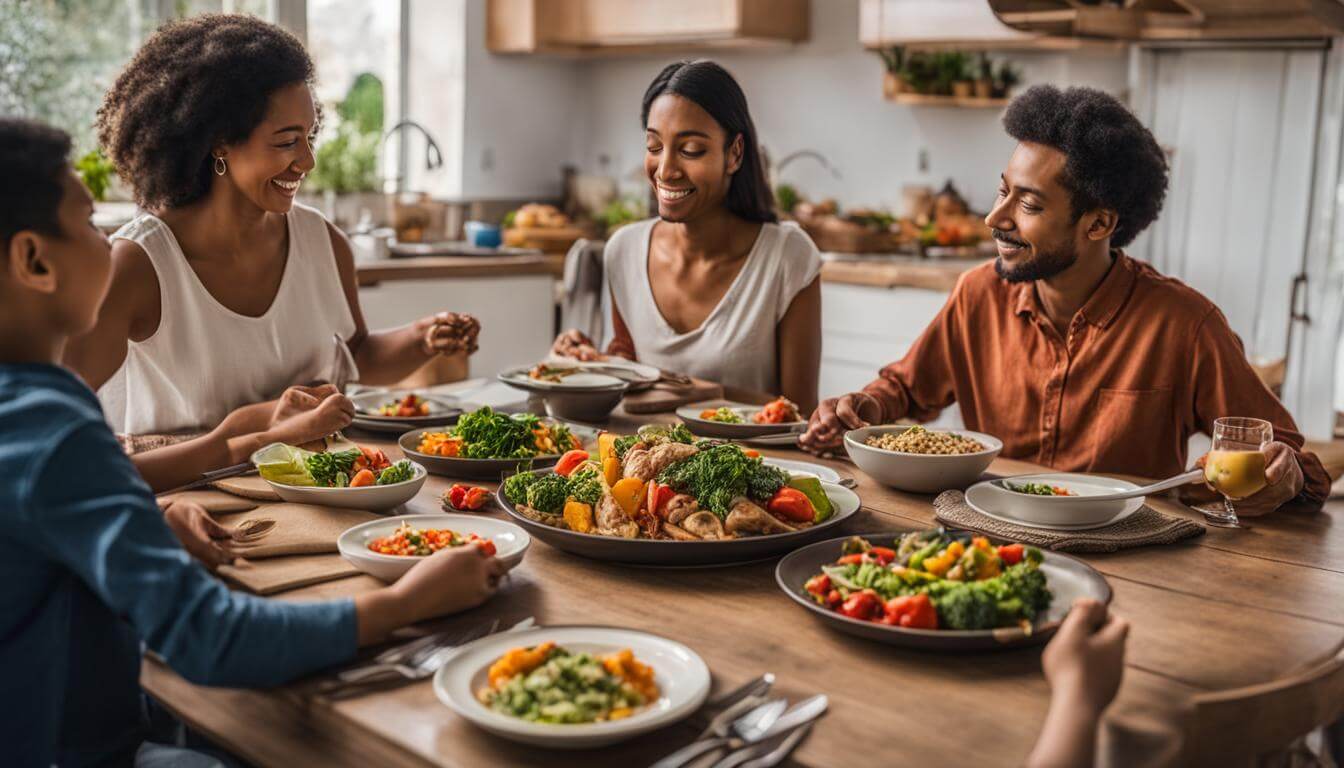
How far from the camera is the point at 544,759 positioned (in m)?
1.09

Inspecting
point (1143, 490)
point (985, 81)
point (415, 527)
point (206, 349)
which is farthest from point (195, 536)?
point (985, 81)

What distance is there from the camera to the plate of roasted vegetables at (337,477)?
174 centimetres

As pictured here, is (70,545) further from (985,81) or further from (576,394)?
(985,81)

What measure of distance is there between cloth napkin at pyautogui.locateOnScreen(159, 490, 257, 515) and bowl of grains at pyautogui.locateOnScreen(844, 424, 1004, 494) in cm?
91

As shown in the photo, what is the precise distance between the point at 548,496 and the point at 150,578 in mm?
581

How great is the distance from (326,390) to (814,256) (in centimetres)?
140

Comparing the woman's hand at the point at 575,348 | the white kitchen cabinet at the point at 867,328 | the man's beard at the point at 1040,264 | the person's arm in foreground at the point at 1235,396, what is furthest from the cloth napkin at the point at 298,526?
the white kitchen cabinet at the point at 867,328

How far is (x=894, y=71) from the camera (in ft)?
16.7

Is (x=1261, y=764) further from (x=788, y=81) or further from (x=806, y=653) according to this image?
(x=788, y=81)

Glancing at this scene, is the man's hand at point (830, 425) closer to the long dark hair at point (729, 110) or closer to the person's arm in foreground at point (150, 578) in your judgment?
the long dark hair at point (729, 110)

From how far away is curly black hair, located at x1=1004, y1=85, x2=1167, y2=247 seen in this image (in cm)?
230

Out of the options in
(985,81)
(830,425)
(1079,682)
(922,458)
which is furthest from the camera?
(985,81)

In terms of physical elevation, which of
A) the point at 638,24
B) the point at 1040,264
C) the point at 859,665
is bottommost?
the point at 859,665

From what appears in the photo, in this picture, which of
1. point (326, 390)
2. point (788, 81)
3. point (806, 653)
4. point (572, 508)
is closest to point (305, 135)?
point (326, 390)
